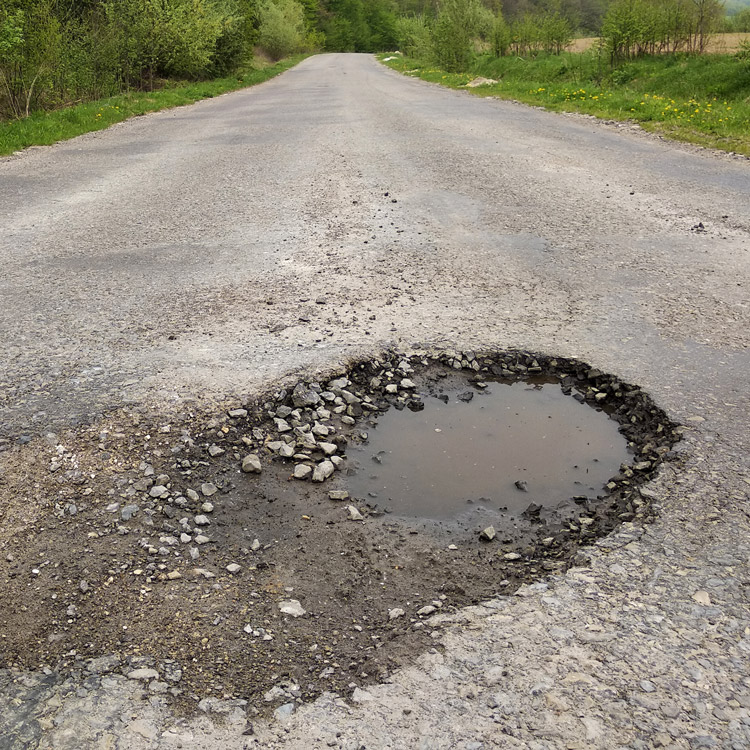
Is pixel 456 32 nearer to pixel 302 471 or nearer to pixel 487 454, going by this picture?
pixel 487 454

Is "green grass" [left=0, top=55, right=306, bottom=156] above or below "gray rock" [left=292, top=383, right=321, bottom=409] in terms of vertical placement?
above

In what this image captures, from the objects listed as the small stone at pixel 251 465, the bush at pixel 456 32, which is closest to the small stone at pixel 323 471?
the small stone at pixel 251 465

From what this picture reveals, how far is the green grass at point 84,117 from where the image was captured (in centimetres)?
1171

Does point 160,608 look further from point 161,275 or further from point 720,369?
point 161,275

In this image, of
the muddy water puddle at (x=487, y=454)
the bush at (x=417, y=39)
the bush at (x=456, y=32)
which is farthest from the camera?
the bush at (x=417, y=39)

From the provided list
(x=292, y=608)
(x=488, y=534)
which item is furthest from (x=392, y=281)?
(x=292, y=608)

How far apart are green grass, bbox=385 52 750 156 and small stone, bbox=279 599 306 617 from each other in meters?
9.57

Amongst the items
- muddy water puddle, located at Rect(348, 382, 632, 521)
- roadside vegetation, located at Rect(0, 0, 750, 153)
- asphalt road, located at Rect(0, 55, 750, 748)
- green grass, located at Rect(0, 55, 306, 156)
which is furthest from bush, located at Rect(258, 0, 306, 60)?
muddy water puddle, located at Rect(348, 382, 632, 521)

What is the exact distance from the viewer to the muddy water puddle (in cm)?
295

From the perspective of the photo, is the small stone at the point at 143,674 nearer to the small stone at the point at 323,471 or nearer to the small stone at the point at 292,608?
the small stone at the point at 292,608

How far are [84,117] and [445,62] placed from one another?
2324 centimetres

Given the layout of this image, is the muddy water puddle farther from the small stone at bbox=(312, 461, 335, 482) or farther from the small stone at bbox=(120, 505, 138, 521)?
the small stone at bbox=(120, 505, 138, 521)

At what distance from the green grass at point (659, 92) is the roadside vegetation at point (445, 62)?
0.04 meters

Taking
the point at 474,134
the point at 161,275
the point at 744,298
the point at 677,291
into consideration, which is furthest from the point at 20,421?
the point at 474,134
